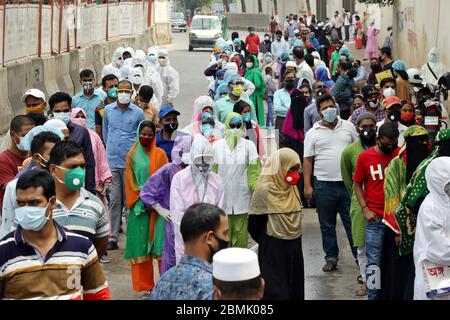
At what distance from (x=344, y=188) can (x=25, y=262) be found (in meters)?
6.01

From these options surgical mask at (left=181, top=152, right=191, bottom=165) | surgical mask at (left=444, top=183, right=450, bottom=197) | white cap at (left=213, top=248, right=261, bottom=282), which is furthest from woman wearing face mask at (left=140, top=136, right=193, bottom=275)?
white cap at (left=213, top=248, right=261, bottom=282)

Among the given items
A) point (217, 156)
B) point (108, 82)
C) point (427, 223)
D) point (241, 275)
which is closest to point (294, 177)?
point (217, 156)

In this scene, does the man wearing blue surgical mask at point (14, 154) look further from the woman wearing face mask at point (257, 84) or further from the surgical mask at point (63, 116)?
the woman wearing face mask at point (257, 84)

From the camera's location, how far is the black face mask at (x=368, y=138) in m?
10.6

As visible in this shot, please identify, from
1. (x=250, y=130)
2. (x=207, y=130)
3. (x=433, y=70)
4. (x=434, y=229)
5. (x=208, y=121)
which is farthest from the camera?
(x=433, y=70)

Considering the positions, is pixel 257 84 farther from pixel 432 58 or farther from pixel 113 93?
pixel 113 93

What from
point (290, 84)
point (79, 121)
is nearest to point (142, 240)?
point (79, 121)

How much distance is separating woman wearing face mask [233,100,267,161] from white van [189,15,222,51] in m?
42.5

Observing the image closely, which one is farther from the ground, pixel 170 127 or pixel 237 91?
A: pixel 170 127

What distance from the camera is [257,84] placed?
21859 mm

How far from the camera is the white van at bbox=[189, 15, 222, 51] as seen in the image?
185 ft

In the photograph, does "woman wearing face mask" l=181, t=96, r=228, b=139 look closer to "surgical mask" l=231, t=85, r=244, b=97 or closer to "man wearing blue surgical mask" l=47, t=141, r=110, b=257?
"surgical mask" l=231, t=85, r=244, b=97

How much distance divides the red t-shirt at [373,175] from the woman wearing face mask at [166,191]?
55.3 inches

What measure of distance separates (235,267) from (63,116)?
619 cm
